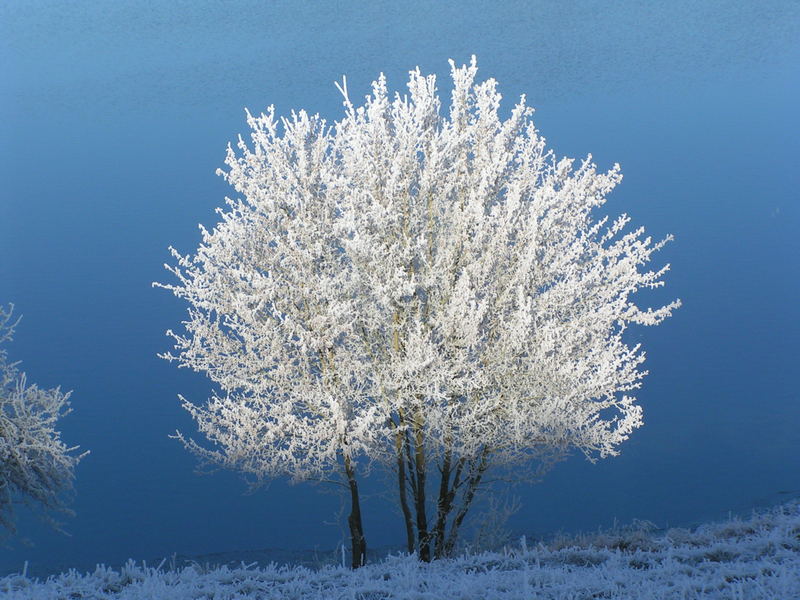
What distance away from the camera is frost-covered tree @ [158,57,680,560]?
41.4 ft

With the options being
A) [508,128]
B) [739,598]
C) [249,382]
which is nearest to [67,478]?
[249,382]

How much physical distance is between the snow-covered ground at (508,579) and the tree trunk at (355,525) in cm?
444

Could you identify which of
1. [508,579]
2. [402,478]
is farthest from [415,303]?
[508,579]

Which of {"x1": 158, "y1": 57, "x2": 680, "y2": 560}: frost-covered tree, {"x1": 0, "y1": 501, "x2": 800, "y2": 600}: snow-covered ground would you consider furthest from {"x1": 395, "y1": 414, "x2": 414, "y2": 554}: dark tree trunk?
{"x1": 0, "y1": 501, "x2": 800, "y2": 600}: snow-covered ground

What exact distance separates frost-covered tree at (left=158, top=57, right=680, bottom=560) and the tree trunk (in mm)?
67

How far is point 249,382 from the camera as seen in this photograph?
13.6 m

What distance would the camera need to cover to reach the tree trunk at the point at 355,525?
1357 centimetres

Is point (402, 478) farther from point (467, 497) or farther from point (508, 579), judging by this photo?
point (508, 579)

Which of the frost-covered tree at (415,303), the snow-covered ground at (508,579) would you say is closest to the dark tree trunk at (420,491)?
the frost-covered tree at (415,303)

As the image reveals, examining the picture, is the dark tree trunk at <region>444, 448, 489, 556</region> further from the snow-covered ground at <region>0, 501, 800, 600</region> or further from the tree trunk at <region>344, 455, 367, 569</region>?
the snow-covered ground at <region>0, 501, 800, 600</region>

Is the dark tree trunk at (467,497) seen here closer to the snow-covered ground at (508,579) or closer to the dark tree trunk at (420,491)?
the dark tree trunk at (420,491)

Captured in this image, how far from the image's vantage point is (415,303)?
1301 centimetres

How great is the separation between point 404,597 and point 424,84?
28.8 feet

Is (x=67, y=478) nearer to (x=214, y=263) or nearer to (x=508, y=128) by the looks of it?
(x=214, y=263)
